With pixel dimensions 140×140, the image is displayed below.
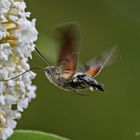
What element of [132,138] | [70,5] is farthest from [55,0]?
[132,138]

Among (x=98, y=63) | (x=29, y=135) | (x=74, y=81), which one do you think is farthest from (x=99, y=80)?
(x=74, y=81)

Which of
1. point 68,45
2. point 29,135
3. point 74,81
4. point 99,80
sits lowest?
point 99,80

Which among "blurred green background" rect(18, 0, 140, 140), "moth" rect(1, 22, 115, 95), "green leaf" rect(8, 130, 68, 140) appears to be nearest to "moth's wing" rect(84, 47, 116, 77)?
"moth" rect(1, 22, 115, 95)

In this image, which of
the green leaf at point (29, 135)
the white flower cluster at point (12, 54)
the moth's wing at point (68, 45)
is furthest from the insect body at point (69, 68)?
the green leaf at point (29, 135)

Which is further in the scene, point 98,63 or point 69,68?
point 98,63

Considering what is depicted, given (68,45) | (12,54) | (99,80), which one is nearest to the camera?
(68,45)

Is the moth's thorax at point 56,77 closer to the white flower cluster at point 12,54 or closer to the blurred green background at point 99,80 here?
the white flower cluster at point 12,54

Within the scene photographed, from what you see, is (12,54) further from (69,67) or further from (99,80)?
(99,80)
